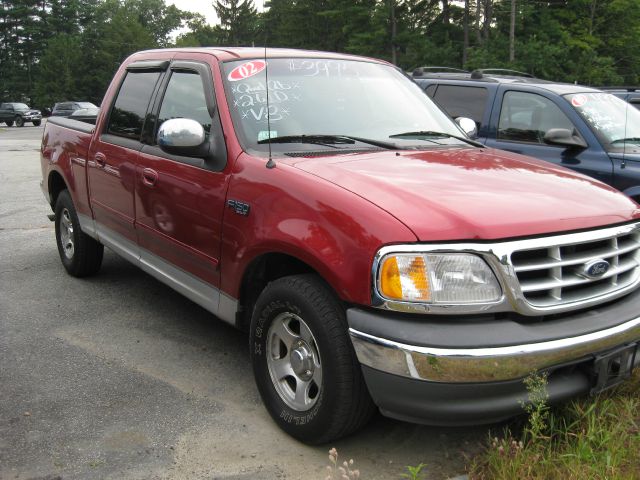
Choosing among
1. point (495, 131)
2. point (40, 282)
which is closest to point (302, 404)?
point (40, 282)

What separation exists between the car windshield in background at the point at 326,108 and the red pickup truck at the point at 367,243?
0.04ft

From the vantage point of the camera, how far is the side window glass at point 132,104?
175 inches

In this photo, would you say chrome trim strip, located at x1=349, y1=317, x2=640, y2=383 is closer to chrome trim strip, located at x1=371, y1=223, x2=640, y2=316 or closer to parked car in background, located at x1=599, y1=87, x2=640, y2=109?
chrome trim strip, located at x1=371, y1=223, x2=640, y2=316

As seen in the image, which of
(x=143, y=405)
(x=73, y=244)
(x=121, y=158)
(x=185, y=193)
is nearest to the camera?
(x=143, y=405)

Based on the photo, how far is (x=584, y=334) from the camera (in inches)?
101

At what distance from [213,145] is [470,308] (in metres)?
1.75

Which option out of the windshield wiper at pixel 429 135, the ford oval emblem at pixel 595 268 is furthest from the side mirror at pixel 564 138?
the ford oval emblem at pixel 595 268

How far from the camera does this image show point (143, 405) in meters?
3.45

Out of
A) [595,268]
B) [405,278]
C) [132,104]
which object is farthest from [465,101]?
[405,278]

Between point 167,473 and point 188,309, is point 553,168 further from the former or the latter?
point 188,309

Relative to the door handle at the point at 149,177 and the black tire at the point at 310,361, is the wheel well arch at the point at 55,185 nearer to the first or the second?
the door handle at the point at 149,177

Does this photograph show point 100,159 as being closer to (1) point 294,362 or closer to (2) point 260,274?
(2) point 260,274

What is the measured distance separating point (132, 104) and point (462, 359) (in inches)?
130

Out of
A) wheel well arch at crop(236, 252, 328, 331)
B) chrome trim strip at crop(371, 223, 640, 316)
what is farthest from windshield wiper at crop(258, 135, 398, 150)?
chrome trim strip at crop(371, 223, 640, 316)
